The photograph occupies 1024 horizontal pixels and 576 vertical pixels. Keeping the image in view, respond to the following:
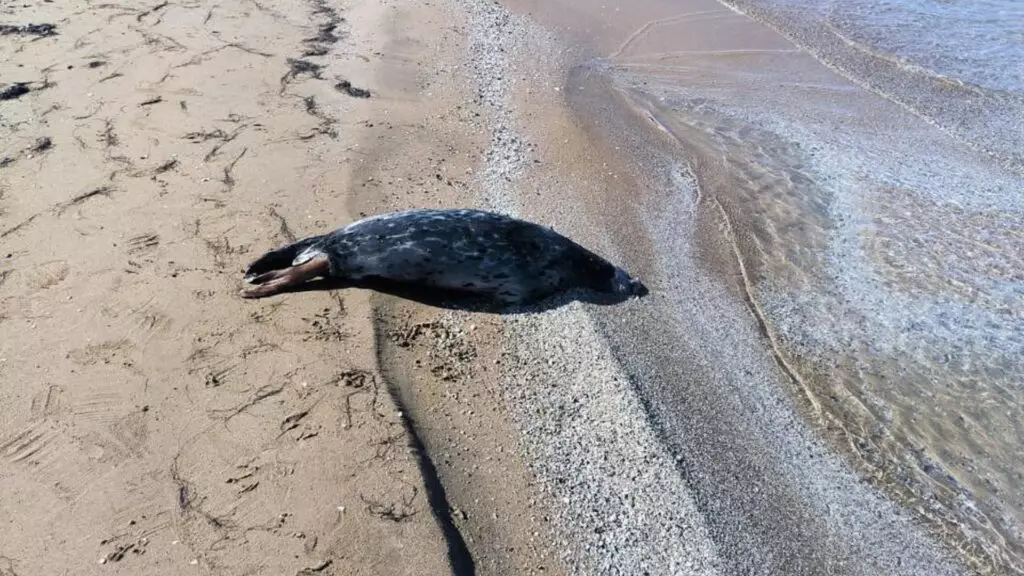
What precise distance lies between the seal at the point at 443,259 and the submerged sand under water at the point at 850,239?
0.51m

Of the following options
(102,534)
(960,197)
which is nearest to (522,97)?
(960,197)

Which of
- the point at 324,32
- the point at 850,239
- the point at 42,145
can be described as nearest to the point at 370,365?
the point at 42,145

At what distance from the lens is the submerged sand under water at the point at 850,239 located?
394 cm

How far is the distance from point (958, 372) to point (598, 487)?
2.63 m

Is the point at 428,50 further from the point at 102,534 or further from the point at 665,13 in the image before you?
the point at 102,534

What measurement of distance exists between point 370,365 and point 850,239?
12.8 feet

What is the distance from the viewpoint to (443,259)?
442 cm

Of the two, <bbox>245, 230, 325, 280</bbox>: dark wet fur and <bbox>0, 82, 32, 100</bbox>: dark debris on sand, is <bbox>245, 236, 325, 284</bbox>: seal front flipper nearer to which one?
<bbox>245, 230, 325, 280</bbox>: dark wet fur

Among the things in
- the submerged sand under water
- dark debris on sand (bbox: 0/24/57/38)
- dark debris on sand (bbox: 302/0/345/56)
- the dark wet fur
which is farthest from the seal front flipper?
dark debris on sand (bbox: 0/24/57/38)

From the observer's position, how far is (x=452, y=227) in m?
4.54

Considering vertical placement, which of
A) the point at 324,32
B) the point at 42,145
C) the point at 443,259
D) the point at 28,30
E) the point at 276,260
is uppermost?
the point at 443,259

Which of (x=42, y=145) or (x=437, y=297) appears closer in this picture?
(x=437, y=297)

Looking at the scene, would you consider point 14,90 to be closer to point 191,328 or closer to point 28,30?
point 28,30

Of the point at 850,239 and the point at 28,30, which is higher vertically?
the point at 850,239
